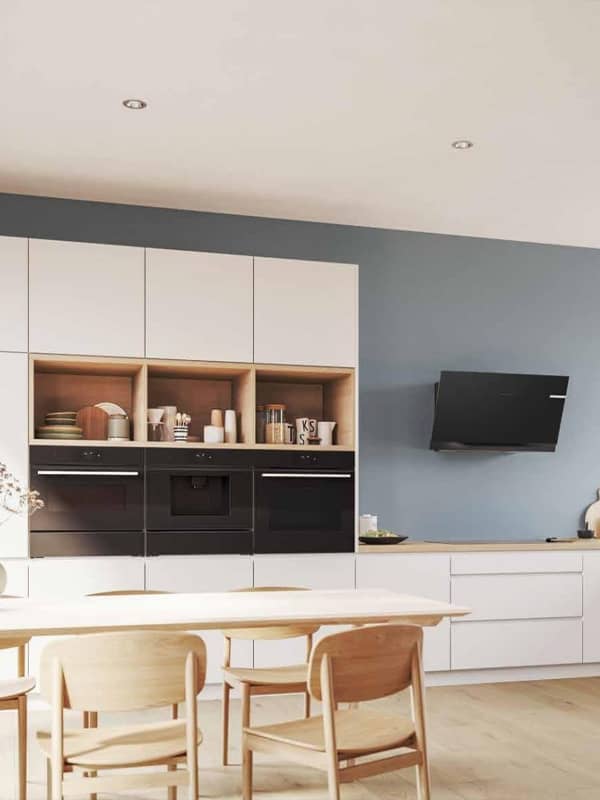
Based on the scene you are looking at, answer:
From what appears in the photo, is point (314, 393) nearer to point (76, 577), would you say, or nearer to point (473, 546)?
point (473, 546)

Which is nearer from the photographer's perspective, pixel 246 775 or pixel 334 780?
pixel 334 780

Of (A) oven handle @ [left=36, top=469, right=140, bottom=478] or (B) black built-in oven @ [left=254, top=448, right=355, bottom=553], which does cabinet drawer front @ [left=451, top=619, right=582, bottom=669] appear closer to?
(B) black built-in oven @ [left=254, top=448, right=355, bottom=553]

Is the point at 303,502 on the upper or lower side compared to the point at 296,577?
upper

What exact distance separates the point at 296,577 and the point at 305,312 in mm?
1450

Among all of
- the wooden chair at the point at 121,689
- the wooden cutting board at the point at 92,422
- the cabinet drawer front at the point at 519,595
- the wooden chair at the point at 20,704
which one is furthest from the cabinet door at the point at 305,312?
the wooden chair at the point at 121,689

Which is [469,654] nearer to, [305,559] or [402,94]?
[305,559]

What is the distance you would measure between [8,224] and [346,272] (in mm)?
1889

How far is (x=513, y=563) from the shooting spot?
5809 millimetres

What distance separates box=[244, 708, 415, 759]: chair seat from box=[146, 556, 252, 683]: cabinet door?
2.16 metres

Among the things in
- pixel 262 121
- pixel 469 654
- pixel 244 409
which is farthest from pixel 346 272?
pixel 469 654

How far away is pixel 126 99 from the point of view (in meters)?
4.22

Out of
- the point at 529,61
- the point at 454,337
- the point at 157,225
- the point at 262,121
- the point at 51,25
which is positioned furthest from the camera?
the point at 454,337

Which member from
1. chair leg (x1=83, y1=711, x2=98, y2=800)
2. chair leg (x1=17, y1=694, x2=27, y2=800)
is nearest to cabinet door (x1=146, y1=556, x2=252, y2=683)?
chair leg (x1=83, y1=711, x2=98, y2=800)

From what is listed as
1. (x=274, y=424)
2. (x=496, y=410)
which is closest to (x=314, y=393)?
(x=274, y=424)
